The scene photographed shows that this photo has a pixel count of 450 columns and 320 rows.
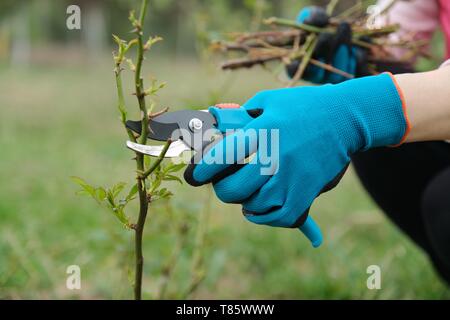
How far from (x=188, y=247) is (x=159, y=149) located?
1.07 m

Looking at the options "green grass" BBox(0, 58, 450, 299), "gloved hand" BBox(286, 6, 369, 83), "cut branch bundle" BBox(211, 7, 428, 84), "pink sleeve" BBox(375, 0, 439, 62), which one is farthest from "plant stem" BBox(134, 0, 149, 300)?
"pink sleeve" BBox(375, 0, 439, 62)

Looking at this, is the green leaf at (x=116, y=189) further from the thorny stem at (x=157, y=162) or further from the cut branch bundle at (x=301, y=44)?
the cut branch bundle at (x=301, y=44)

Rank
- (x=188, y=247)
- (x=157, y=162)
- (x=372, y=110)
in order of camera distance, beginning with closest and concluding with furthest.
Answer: (x=157, y=162) → (x=372, y=110) → (x=188, y=247)

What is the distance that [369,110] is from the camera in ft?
3.05

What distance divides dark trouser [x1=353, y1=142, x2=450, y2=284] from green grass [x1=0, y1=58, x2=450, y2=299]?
0.20 metres

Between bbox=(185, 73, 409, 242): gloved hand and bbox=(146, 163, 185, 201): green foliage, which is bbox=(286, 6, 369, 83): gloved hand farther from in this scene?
bbox=(146, 163, 185, 201): green foliage

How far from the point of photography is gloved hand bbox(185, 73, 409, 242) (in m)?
0.85

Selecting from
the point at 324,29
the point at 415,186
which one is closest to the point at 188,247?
the point at 415,186

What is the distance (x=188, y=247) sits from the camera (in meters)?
1.87

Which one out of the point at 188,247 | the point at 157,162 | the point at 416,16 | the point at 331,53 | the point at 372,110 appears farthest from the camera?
the point at 188,247

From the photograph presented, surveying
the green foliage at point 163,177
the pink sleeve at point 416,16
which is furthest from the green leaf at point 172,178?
the pink sleeve at point 416,16

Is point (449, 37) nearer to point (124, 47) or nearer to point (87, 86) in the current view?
point (124, 47)

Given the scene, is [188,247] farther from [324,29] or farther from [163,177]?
[163,177]

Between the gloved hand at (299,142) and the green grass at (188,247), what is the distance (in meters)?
0.37
